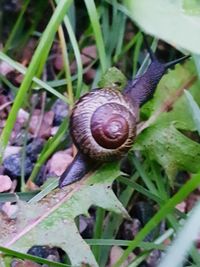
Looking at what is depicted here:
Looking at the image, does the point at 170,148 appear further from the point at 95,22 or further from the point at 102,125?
the point at 95,22

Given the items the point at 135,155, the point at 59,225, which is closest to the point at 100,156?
the point at 135,155

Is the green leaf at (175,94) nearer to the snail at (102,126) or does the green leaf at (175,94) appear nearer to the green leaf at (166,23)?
the snail at (102,126)

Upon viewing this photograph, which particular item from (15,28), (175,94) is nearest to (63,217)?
(175,94)

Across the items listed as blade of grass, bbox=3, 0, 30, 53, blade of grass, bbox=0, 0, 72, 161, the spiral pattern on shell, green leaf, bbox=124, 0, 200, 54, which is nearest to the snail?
the spiral pattern on shell

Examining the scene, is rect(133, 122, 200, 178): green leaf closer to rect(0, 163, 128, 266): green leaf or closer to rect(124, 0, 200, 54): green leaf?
rect(0, 163, 128, 266): green leaf

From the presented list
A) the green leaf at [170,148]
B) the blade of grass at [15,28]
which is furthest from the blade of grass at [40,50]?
the blade of grass at [15,28]

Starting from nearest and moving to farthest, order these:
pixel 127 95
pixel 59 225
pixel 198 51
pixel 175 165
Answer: pixel 198 51 → pixel 59 225 → pixel 175 165 → pixel 127 95

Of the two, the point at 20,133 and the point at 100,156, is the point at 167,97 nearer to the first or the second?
the point at 100,156
